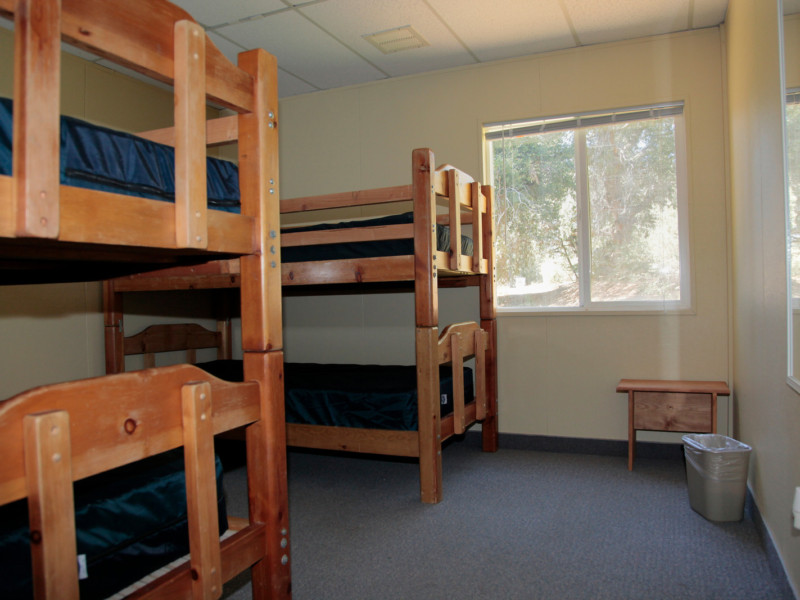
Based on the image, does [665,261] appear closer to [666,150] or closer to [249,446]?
[666,150]

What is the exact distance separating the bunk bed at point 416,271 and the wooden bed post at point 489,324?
4.0 inches

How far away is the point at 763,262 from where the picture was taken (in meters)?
2.10

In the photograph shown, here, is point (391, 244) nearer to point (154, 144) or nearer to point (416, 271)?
point (416, 271)

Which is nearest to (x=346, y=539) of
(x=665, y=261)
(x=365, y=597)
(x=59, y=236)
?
(x=365, y=597)

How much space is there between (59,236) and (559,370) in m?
3.01

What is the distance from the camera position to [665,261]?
3338 millimetres

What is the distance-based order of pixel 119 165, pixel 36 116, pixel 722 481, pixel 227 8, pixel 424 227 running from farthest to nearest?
pixel 227 8 → pixel 424 227 → pixel 722 481 → pixel 119 165 → pixel 36 116

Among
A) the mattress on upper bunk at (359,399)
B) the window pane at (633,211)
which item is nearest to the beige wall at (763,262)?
the window pane at (633,211)

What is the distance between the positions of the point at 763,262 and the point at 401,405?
1.56 metres

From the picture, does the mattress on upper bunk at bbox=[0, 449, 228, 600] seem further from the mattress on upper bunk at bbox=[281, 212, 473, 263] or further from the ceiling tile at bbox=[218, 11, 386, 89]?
the ceiling tile at bbox=[218, 11, 386, 89]

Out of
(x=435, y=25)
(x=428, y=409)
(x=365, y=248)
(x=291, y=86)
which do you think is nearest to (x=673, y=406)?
(x=428, y=409)

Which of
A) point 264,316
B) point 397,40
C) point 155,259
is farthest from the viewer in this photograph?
point 397,40

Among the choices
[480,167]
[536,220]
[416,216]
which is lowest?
[416,216]

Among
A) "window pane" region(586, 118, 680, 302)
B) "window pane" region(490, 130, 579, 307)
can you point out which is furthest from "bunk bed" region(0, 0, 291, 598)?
"window pane" region(586, 118, 680, 302)
